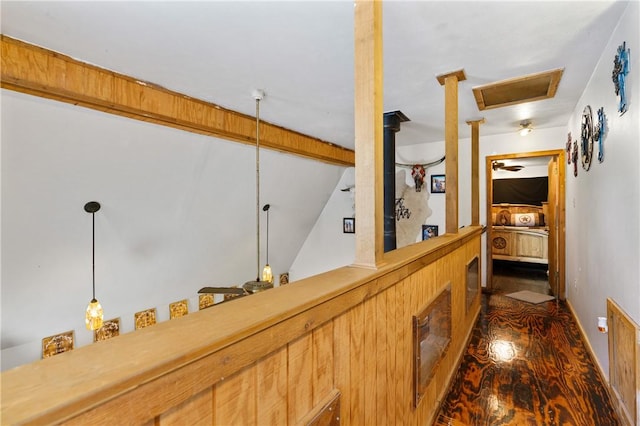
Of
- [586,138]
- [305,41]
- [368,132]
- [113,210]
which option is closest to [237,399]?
[368,132]

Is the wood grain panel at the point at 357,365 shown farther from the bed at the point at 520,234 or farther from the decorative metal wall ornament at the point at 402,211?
the bed at the point at 520,234

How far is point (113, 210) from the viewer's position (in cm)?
300

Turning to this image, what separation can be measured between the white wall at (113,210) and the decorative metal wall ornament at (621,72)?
2511 millimetres

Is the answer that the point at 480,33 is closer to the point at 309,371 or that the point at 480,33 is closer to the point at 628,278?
the point at 628,278

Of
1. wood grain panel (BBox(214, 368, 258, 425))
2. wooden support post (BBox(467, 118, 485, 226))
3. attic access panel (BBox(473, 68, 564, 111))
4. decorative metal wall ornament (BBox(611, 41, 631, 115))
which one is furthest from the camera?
wooden support post (BBox(467, 118, 485, 226))

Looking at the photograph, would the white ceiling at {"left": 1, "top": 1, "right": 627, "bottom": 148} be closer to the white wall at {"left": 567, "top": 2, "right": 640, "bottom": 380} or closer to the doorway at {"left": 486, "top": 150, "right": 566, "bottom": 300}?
the white wall at {"left": 567, "top": 2, "right": 640, "bottom": 380}

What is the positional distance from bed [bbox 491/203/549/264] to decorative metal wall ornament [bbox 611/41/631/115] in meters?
3.78

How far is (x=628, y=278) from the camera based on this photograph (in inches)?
65.4

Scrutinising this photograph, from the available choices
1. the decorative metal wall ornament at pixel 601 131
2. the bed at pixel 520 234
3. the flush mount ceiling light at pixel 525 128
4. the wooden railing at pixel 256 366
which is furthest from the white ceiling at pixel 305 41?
the bed at pixel 520 234

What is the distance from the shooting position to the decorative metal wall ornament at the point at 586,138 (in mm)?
2455

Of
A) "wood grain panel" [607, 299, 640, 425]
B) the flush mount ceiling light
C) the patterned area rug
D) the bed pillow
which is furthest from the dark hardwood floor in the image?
the bed pillow

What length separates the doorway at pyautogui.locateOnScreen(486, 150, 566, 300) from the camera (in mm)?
3941

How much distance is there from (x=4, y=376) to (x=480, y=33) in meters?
2.37

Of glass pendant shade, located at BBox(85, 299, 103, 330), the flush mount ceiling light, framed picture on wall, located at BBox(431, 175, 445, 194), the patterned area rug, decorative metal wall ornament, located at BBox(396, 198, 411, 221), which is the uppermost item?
the flush mount ceiling light
